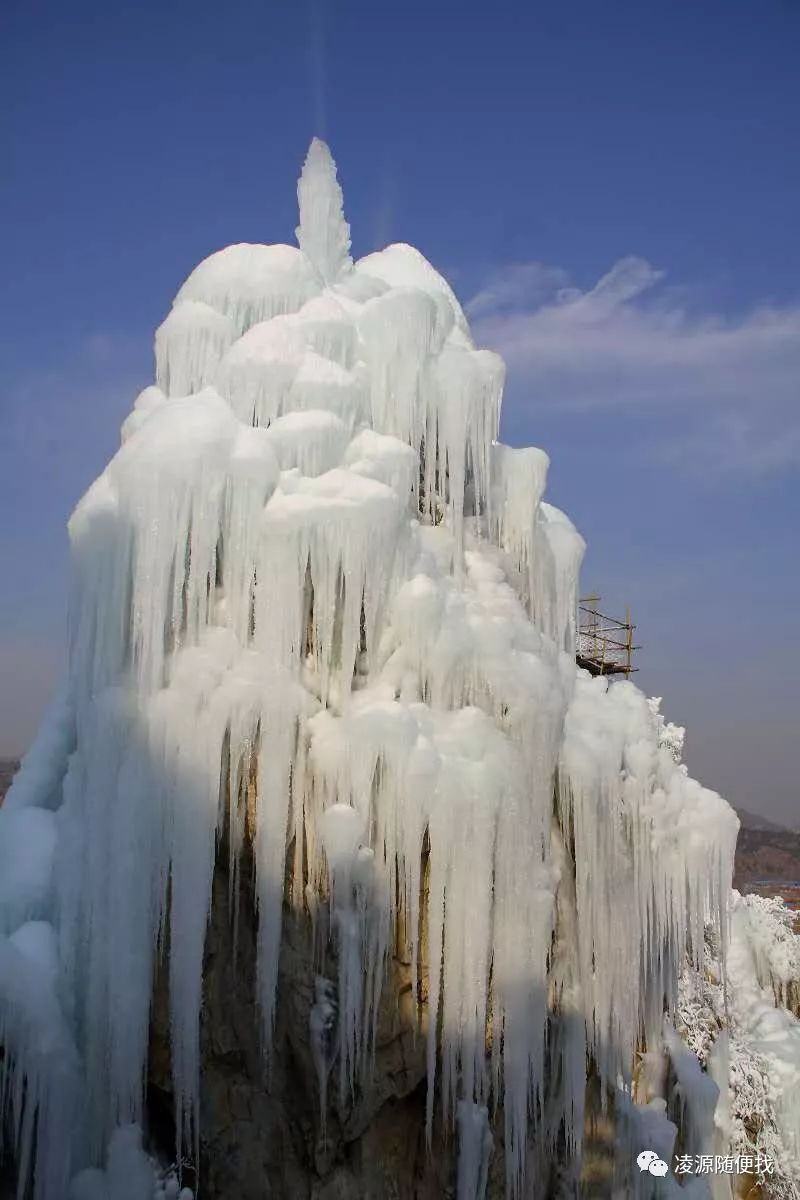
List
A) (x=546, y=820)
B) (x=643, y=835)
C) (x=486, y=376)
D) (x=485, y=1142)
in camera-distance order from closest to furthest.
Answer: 1. (x=485, y=1142)
2. (x=546, y=820)
3. (x=486, y=376)
4. (x=643, y=835)

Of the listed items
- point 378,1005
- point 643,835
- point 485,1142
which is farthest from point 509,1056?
point 643,835

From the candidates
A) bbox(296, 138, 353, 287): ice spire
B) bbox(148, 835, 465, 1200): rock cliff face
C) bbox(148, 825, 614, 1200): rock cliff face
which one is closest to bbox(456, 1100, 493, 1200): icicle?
bbox(148, 825, 614, 1200): rock cliff face

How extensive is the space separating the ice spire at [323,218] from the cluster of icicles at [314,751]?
23.7 inches

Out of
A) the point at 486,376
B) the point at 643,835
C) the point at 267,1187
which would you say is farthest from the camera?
the point at 643,835

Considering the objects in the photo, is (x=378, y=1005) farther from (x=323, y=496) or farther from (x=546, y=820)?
(x=323, y=496)

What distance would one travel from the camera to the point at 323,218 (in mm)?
11156

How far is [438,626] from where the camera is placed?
9.18 metres

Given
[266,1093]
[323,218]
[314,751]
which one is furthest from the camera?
[323,218]

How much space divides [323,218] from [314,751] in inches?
237

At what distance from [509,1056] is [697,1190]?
13.9 feet

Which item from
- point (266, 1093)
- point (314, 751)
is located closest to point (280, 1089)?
point (266, 1093)

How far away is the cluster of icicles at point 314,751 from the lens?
791 centimetres

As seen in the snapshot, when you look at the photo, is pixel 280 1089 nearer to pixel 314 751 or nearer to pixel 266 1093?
pixel 266 1093

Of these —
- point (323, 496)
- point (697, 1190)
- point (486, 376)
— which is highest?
point (486, 376)
